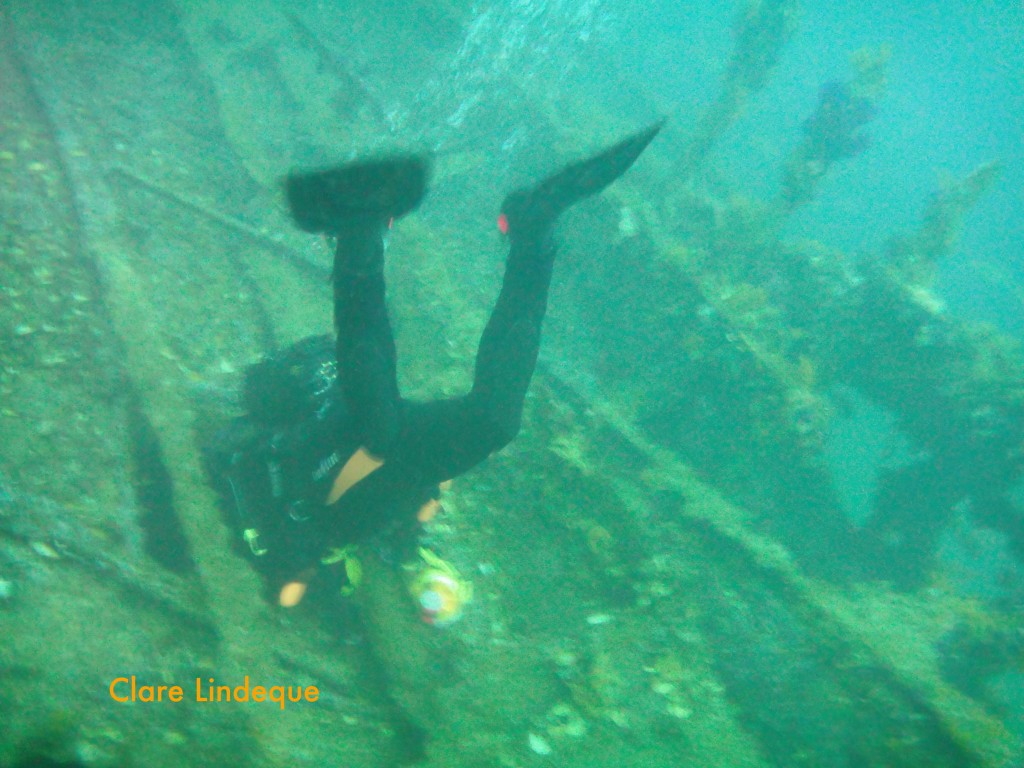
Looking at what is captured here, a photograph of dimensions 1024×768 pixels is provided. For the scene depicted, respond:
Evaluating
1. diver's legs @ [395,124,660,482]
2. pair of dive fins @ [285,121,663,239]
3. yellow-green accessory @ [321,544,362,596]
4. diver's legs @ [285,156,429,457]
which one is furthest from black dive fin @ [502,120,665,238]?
yellow-green accessory @ [321,544,362,596]

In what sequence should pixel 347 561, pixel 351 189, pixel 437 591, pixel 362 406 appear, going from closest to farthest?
pixel 351 189 → pixel 362 406 → pixel 347 561 → pixel 437 591

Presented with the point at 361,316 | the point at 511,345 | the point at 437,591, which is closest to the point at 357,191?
the point at 361,316

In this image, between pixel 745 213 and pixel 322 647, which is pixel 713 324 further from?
pixel 322 647

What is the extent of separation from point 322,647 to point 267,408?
5.12 feet

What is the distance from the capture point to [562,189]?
3.36m

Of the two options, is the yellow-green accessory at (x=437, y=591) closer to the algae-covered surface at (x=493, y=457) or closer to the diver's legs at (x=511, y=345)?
the algae-covered surface at (x=493, y=457)

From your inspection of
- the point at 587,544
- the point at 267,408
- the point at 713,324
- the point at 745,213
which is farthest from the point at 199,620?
the point at 745,213

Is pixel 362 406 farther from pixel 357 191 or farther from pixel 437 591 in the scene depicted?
pixel 437 591

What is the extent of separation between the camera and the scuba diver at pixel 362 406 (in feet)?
8.91

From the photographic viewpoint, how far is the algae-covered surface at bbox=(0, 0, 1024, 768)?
2.87m

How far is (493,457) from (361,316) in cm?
267

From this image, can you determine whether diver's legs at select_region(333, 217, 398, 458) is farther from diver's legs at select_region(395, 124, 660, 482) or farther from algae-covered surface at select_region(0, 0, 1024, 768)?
algae-covered surface at select_region(0, 0, 1024, 768)

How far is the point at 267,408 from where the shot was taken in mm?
3627

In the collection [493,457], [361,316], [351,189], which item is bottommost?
[361,316]
